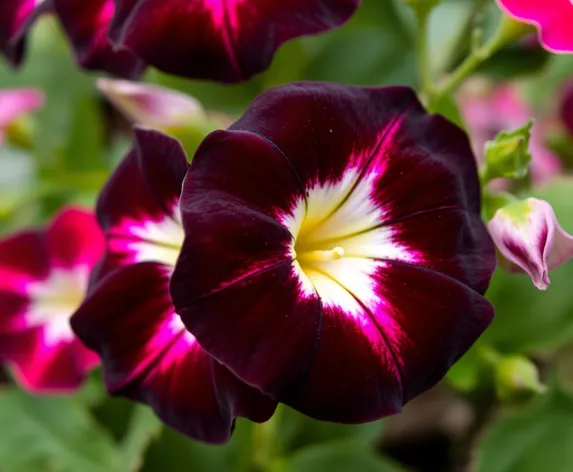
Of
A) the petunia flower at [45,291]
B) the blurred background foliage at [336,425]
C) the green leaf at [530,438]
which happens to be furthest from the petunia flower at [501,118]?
the petunia flower at [45,291]

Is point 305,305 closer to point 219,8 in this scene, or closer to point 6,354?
point 219,8

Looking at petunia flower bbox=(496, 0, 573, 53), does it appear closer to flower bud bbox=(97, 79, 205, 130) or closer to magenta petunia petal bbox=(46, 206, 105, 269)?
flower bud bbox=(97, 79, 205, 130)

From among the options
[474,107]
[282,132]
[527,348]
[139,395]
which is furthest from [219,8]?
[474,107]

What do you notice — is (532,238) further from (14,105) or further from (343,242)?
(14,105)

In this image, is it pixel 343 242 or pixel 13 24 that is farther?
pixel 13 24

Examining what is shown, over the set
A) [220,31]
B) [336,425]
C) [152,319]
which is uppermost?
[220,31]

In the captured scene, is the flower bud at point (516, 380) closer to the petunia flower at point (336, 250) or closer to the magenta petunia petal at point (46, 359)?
the petunia flower at point (336, 250)

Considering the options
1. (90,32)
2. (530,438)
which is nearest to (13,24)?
(90,32)
